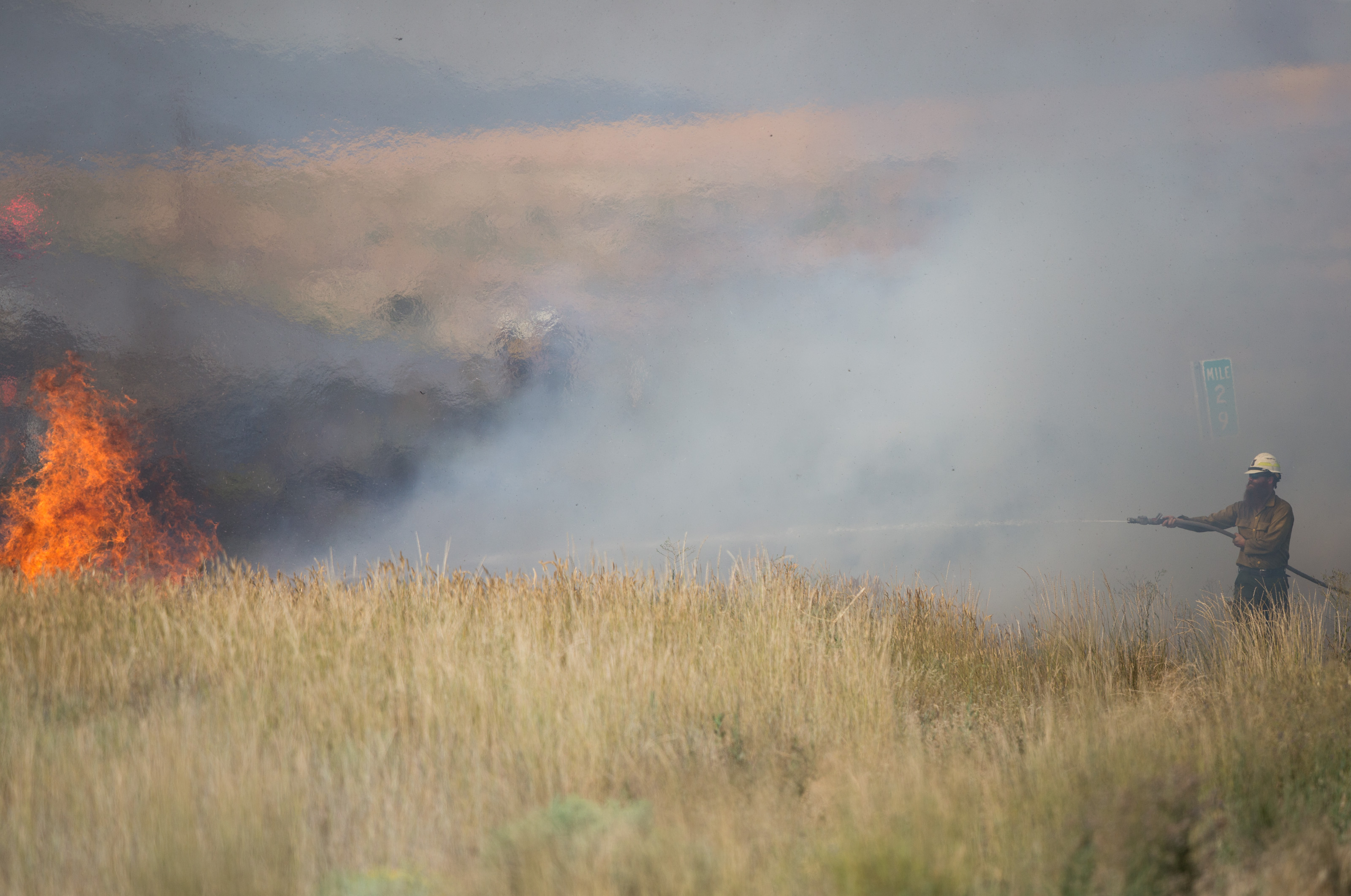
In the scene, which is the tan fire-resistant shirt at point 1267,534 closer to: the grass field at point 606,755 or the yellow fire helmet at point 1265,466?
the yellow fire helmet at point 1265,466

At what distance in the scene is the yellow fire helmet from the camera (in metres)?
11.0

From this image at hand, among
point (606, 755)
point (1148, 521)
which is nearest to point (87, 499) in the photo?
point (606, 755)

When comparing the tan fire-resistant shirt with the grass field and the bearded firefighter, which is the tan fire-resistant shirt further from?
the grass field

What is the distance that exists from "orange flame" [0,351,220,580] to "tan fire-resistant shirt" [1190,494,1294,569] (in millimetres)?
16126

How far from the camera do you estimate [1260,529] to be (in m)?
10.8

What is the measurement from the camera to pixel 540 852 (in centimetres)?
284

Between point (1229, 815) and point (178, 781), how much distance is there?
4.72 meters

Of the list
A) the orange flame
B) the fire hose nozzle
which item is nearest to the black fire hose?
the fire hose nozzle

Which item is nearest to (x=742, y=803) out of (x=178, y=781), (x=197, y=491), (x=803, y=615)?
(x=178, y=781)

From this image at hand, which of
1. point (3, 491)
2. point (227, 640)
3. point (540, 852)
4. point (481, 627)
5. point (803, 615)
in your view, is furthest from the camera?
point (3, 491)

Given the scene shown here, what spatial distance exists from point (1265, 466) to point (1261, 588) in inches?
70.9

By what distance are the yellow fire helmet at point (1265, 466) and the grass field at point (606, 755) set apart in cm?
423

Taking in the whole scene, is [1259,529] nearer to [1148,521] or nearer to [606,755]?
[1148,521]

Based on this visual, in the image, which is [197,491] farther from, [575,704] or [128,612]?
[575,704]
